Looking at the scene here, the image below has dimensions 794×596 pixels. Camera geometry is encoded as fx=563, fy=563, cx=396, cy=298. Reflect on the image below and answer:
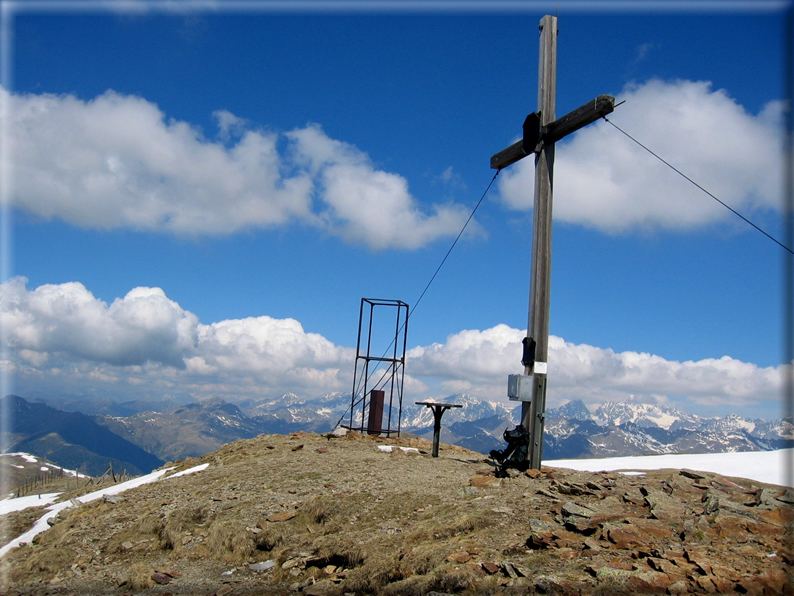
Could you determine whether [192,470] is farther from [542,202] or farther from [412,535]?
[542,202]

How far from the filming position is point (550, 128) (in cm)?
1341

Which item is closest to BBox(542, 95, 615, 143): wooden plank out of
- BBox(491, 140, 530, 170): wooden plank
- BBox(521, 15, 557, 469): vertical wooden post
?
BBox(521, 15, 557, 469): vertical wooden post

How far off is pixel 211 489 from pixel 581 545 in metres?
8.25

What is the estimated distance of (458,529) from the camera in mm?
8398

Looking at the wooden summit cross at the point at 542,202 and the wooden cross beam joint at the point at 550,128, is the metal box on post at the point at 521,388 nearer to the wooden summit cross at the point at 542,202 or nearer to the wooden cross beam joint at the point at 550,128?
the wooden summit cross at the point at 542,202

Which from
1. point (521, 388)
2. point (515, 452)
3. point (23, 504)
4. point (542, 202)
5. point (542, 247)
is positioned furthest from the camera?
point (23, 504)

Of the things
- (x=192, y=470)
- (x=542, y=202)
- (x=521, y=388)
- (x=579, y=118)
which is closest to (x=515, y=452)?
(x=521, y=388)

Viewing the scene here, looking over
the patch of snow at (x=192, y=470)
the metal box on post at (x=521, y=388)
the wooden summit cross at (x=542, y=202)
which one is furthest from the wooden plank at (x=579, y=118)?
the patch of snow at (x=192, y=470)

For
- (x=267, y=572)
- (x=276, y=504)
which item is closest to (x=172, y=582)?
(x=267, y=572)

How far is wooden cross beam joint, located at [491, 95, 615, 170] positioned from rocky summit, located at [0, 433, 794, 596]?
7645 mm

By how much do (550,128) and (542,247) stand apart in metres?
2.85

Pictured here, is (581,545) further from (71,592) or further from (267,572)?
(71,592)

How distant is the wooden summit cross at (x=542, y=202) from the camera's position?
12547mm

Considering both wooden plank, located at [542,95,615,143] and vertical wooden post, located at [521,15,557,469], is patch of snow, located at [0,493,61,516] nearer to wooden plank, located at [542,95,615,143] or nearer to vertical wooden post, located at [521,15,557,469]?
vertical wooden post, located at [521,15,557,469]
